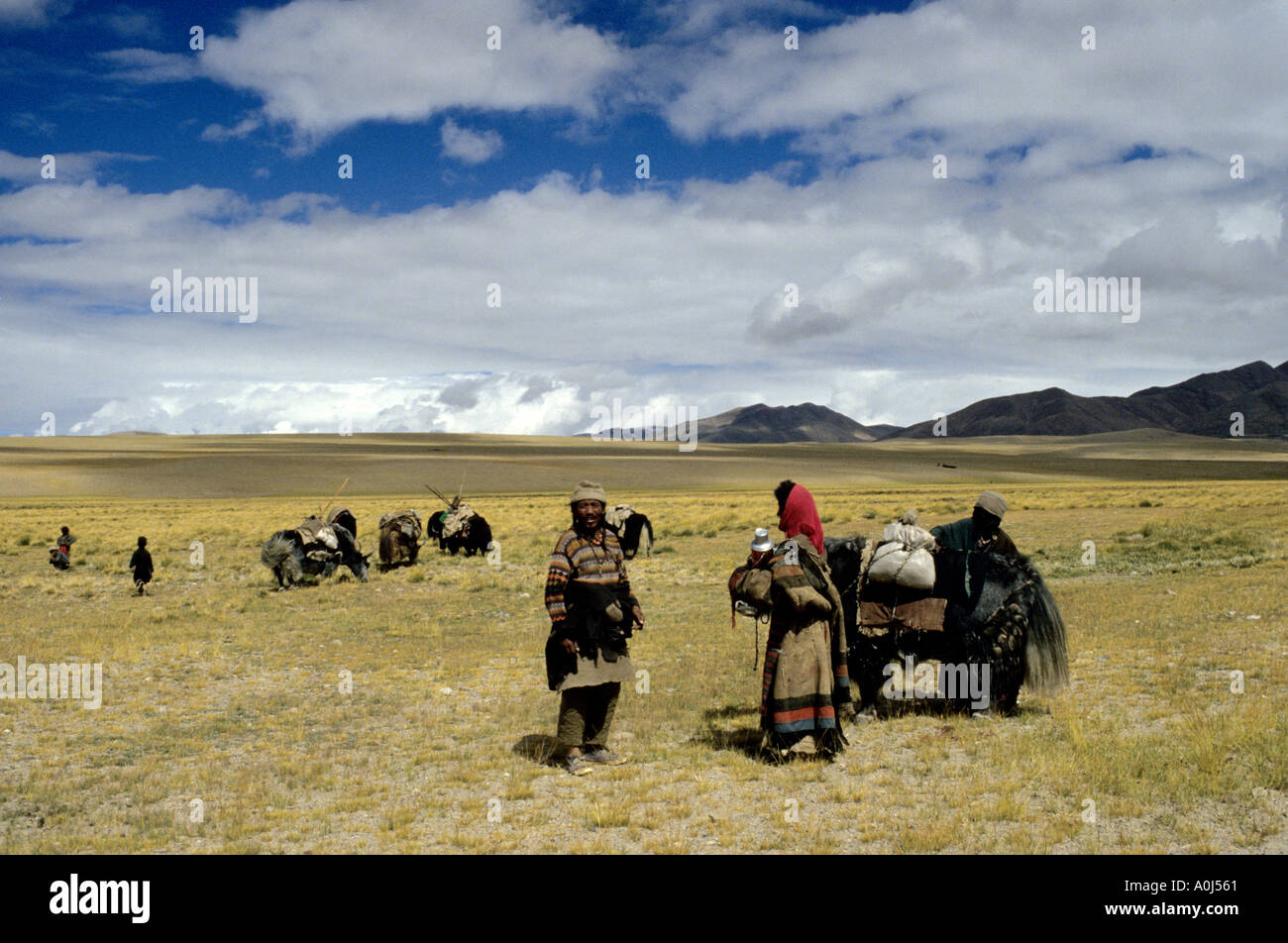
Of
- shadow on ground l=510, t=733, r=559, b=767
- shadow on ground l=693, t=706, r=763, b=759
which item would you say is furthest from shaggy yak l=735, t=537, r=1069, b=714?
shadow on ground l=510, t=733, r=559, b=767

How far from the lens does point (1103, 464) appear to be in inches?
4776

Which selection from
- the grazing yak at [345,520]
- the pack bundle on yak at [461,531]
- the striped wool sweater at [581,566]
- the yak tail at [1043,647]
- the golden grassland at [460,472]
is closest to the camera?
the striped wool sweater at [581,566]

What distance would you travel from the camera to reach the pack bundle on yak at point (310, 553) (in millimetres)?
20094

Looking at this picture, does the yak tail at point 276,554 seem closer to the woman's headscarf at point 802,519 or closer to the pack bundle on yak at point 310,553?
the pack bundle on yak at point 310,553

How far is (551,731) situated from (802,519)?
3.21m

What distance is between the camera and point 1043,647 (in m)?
7.98

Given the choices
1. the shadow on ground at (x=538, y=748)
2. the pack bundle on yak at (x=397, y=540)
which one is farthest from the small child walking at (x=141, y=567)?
the shadow on ground at (x=538, y=748)

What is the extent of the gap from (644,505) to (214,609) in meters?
36.3

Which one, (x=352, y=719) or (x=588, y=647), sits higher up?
(x=588, y=647)

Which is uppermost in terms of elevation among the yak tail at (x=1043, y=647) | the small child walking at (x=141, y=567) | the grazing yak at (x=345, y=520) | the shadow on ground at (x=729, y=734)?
the grazing yak at (x=345, y=520)

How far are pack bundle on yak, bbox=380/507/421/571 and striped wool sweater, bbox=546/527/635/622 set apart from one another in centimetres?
1736

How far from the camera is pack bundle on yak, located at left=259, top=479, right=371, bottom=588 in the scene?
2009 cm

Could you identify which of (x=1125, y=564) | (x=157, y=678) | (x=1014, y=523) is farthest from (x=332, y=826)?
(x=1014, y=523)
